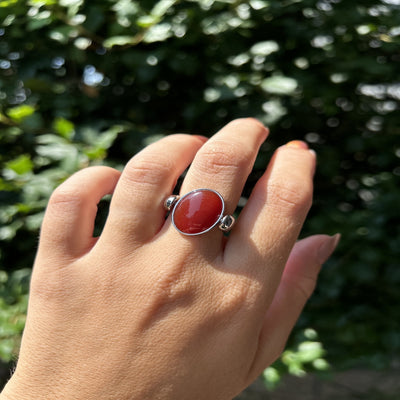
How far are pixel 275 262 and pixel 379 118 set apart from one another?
1.14 meters

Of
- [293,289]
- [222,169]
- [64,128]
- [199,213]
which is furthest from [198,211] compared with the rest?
[64,128]

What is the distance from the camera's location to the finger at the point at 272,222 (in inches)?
39.4

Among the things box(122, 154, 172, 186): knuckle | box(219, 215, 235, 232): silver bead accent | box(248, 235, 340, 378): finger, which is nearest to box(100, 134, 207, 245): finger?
box(122, 154, 172, 186): knuckle

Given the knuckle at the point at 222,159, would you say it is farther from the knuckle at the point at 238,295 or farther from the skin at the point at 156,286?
the knuckle at the point at 238,295

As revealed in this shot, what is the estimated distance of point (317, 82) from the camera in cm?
159

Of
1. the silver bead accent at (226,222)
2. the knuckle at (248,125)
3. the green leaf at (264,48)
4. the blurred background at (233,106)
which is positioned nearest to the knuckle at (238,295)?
the silver bead accent at (226,222)

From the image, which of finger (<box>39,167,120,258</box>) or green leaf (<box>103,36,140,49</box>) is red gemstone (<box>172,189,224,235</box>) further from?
green leaf (<box>103,36,140,49</box>)

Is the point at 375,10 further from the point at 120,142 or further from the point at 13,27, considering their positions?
the point at 13,27

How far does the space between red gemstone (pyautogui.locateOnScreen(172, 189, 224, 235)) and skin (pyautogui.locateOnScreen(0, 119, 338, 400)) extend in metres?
0.02

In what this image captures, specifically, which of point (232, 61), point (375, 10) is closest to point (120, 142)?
point (232, 61)

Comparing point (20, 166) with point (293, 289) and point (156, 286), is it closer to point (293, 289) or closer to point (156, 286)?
point (156, 286)

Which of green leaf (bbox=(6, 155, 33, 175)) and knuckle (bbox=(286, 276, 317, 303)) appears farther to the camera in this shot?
green leaf (bbox=(6, 155, 33, 175))

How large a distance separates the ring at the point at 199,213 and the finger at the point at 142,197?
5 centimetres

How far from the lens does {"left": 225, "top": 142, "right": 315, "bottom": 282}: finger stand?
1002mm
